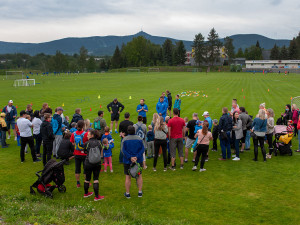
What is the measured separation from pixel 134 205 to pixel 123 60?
147 meters

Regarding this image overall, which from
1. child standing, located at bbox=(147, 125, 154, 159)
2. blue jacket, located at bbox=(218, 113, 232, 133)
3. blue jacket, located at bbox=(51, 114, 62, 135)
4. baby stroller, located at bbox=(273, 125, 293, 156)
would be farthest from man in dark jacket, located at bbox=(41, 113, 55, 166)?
baby stroller, located at bbox=(273, 125, 293, 156)

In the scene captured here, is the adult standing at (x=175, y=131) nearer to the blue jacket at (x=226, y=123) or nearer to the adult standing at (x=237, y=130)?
the blue jacket at (x=226, y=123)

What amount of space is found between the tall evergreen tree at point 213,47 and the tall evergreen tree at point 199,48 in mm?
2924

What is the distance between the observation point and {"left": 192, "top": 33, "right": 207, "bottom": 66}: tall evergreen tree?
5335 inches

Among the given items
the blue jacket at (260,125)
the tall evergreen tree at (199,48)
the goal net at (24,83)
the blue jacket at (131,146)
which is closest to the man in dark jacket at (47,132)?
the blue jacket at (131,146)

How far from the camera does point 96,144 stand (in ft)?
22.7

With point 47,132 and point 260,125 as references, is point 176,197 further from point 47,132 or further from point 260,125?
point 47,132

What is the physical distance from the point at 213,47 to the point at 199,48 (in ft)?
27.9

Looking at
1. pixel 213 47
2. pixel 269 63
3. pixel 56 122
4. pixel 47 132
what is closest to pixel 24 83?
pixel 56 122

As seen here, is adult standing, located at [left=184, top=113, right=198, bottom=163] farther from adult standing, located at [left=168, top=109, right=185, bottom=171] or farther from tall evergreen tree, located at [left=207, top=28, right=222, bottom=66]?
tall evergreen tree, located at [left=207, top=28, right=222, bottom=66]

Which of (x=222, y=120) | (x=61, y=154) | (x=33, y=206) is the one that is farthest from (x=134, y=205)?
(x=222, y=120)

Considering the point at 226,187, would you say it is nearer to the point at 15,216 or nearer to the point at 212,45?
the point at 15,216

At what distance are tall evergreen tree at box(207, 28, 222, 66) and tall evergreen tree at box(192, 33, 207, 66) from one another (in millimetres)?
2924

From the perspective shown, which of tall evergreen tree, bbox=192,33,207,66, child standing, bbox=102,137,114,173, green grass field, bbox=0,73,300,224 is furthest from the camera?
tall evergreen tree, bbox=192,33,207,66
